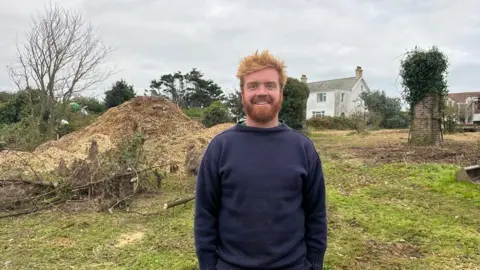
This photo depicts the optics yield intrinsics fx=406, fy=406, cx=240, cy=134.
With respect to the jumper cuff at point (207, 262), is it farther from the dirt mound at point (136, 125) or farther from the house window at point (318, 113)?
the house window at point (318, 113)

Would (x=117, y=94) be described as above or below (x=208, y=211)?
above

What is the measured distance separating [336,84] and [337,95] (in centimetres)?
222

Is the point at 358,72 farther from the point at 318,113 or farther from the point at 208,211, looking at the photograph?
the point at 208,211

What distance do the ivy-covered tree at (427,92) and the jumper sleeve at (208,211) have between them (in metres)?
12.1

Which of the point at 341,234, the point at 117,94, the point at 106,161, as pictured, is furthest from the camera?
the point at 117,94

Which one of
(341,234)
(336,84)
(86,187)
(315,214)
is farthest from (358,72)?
(315,214)

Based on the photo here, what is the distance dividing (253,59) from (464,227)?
4.18 metres

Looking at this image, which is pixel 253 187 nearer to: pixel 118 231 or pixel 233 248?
pixel 233 248

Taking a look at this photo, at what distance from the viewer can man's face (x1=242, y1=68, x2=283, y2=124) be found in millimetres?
1928

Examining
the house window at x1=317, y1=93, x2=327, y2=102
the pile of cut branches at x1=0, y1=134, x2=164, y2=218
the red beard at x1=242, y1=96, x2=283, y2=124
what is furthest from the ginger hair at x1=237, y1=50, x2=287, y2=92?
the house window at x1=317, y1=93, x2=327, y2=102

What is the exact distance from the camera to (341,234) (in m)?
4.62

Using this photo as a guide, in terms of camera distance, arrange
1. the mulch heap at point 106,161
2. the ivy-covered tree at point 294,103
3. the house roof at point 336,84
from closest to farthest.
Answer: the mulch heap at point 106,161, the ivy-covered tree at point 294,103, the house roof at point 336,84

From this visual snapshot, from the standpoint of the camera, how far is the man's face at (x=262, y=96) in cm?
193

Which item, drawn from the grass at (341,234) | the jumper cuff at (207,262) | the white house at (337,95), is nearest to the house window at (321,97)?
the white house at (337,95)
